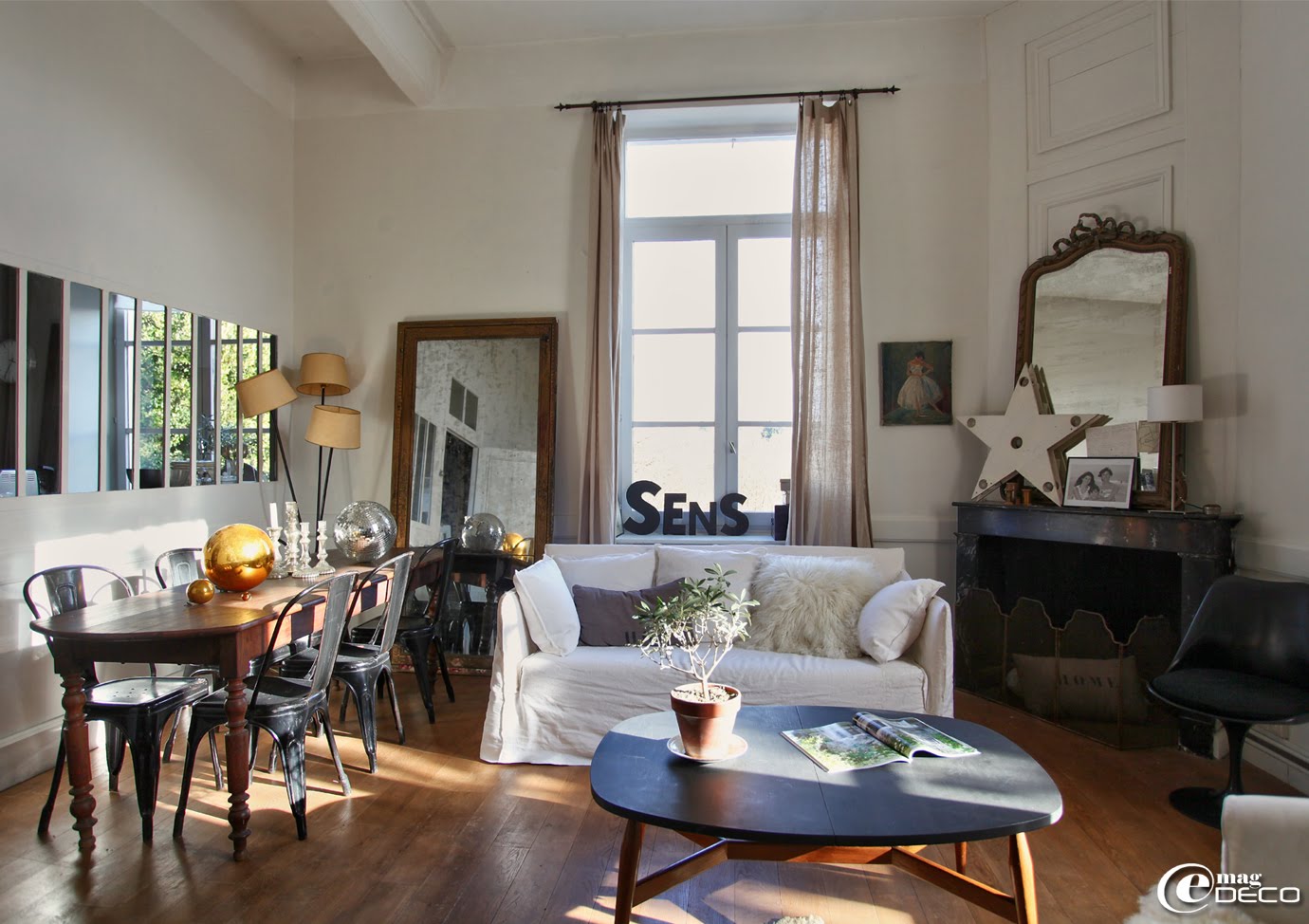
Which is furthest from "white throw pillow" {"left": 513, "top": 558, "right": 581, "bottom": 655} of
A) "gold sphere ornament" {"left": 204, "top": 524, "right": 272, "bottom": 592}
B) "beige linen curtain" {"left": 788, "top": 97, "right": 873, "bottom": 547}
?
"beige linen curtain" {"left": 788, "top": 97, "right": 873, "bottom": 547}

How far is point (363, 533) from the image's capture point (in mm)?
4094

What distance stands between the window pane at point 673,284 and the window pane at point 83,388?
2.81m

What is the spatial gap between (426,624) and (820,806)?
101 inches

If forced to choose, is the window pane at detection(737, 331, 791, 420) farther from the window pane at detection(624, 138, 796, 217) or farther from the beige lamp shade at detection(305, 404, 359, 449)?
the beige lamp shade at detection(305, 404, 359, 449)

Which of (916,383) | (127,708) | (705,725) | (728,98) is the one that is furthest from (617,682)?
(728,98)

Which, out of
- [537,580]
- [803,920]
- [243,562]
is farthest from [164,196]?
[803,920]

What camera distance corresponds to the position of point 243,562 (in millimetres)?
3010

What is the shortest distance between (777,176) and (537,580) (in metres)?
3.01

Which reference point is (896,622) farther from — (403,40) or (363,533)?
(403,40)

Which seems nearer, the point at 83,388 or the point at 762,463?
the point at 83,388

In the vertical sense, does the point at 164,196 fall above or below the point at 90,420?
above

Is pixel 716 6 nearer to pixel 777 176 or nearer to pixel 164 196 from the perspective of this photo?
pixel 777 176

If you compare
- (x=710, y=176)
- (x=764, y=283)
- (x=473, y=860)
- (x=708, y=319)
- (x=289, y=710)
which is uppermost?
(x=710, y=176)

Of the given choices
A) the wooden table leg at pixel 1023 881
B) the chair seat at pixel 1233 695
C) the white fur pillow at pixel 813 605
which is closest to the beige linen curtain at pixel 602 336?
the white fur pillow at pixel 813 605
